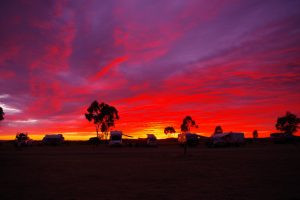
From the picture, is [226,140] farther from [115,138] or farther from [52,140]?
[52,140]

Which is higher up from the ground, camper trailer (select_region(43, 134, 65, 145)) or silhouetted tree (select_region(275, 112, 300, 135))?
silhouetted tree (select_region(275, 112, 300, 135))

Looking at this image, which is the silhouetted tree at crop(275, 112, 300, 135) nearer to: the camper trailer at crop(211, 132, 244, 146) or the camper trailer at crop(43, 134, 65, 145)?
the camper trailer at crop(211, 132, 244, 146)

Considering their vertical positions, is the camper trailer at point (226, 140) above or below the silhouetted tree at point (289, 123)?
below

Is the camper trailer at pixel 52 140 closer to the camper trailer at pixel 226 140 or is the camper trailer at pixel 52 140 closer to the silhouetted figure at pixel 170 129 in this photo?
the camper trailer at pixel 226 140

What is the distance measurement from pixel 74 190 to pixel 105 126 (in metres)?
78.6

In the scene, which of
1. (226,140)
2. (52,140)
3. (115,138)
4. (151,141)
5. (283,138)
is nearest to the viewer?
(226,140)

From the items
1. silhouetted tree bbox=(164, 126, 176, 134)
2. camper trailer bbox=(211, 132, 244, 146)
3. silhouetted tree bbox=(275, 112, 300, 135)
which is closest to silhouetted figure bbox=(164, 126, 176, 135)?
silhouetted tree bbox=(164, 126, 176, 134)

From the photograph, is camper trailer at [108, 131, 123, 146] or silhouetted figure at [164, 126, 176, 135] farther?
silhouetted figure at [164, 126, 176, 135]

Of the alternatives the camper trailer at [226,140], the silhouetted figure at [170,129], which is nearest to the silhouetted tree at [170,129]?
the silhouetted figure at [170,129]

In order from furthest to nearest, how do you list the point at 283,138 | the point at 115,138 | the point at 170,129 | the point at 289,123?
the point at 170,129
the point at 289,123
the point at 115,138
the point at 283,138

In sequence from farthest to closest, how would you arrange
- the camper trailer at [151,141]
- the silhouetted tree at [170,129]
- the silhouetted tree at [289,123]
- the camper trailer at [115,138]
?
the silhouetted tree at [170,129] < the silhouetted tree at [289,123] < the camper trailer at [151,141] < the camper trailer at [115,138]

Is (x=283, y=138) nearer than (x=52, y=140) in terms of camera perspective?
Yes

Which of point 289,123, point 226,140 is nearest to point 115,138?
point 226,140

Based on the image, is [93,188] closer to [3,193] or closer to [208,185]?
[3,193]
